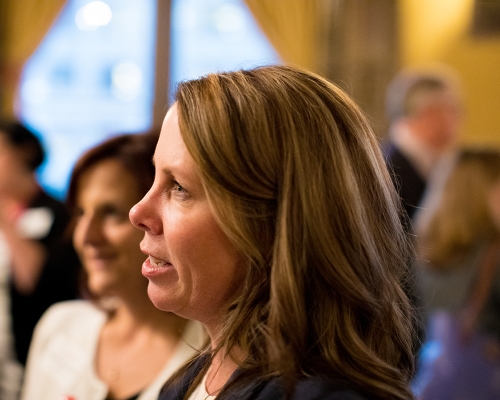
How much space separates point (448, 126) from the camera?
15.4 ft

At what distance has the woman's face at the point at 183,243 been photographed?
1.21m

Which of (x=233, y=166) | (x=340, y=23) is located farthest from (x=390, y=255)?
(x=340, y=23)

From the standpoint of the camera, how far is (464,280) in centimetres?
297

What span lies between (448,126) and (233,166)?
12.5ft

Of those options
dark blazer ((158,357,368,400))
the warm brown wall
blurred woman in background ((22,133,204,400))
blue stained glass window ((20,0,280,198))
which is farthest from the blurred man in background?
dark blazer ((158,357,368,400))

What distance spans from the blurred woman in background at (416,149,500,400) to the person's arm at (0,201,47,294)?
5.50 ft

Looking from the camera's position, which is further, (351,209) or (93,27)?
(93,27)

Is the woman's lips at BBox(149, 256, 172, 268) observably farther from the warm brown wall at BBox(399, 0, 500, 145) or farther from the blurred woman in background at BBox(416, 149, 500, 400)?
the warm brown wall at BBox(399, 0, 500, 145)

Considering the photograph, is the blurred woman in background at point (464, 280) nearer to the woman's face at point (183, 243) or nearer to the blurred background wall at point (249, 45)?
the woman's face at point (183, 243)

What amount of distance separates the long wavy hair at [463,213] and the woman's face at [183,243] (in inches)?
76.0

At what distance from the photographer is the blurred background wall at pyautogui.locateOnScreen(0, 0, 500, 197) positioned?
633 centimetres

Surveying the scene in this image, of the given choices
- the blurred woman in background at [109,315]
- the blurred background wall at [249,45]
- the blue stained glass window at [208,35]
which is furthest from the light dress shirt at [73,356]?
the blue stained glass window at [208,35]

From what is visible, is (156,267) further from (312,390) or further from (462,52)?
(462,52)

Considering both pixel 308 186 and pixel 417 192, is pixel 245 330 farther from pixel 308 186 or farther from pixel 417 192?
pixel 417 192
